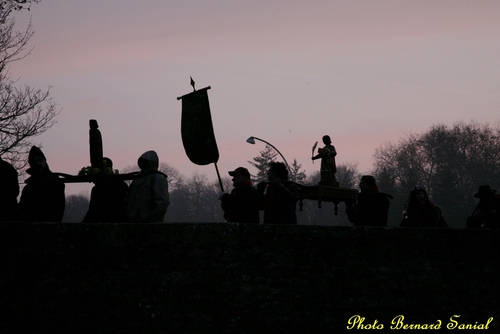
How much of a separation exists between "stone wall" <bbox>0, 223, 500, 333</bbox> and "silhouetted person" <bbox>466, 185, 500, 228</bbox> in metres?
2.30

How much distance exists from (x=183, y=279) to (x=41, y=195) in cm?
197

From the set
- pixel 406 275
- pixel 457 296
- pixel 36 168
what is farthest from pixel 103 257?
pixel 457 296

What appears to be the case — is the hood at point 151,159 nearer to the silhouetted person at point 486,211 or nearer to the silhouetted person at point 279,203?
the silhouetted person at point 279,203

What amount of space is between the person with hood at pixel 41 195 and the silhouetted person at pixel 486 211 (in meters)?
5.35

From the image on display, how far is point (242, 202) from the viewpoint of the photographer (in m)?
8.11

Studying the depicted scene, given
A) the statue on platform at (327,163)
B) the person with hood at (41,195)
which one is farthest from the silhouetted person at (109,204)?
the statue on platform at (327,163)

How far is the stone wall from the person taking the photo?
7.05m

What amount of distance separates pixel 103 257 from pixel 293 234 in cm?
202

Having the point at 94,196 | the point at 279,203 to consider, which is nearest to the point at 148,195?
the point at 94,196

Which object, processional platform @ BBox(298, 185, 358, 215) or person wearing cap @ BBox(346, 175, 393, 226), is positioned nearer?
person wearing cap @ BBox(346, 175, 393, 226)

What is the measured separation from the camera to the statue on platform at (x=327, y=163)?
11664mm

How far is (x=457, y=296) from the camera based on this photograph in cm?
758

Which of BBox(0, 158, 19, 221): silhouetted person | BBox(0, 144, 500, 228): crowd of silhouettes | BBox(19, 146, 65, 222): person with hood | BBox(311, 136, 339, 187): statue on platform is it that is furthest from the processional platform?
BBox(0, 158, 19, 221): silhouetted person

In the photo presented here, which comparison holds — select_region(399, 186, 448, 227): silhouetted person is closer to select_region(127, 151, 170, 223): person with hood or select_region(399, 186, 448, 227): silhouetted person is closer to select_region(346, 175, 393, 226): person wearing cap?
select_region(346, 175, 393, 226): person wearing cap
